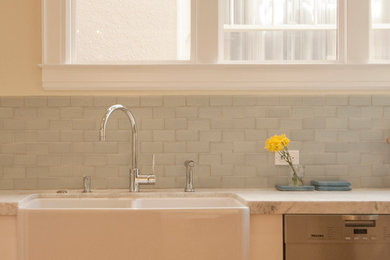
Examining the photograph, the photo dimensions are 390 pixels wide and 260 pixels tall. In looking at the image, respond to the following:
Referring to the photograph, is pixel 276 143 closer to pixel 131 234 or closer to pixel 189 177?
pixel 189 177

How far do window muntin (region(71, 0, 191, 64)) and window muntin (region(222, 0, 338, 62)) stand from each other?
0.26 metres

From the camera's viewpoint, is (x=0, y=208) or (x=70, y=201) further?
(x=70, y=201)

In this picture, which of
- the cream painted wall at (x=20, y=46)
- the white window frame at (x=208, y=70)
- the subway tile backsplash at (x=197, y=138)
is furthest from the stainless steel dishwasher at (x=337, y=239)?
the cream painted wall at (x=20, y=46)

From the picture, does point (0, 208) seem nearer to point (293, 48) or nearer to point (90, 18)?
point (90, 18)

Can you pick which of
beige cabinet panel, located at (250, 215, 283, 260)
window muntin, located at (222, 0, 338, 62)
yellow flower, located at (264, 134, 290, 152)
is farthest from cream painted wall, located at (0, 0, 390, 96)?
beige cabinet panel, located at (250, 215, 283, 260)

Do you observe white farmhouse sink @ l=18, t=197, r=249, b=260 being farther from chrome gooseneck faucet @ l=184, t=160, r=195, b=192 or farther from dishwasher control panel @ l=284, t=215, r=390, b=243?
chrome gooseneck faucet @ l=184, t=160, r=195, b=192

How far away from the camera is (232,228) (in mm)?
2018

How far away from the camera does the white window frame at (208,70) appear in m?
2.67

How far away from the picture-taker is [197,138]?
106 inches

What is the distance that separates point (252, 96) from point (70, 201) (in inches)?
45.2

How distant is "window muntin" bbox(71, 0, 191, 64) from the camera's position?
2.74m

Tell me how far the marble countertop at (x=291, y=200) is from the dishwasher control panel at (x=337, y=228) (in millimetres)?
27

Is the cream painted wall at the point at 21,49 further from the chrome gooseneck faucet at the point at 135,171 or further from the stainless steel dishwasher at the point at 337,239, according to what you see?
the stainless steel dishwasher at the point at 337,239

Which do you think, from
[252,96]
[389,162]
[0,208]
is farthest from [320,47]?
[0,208]
